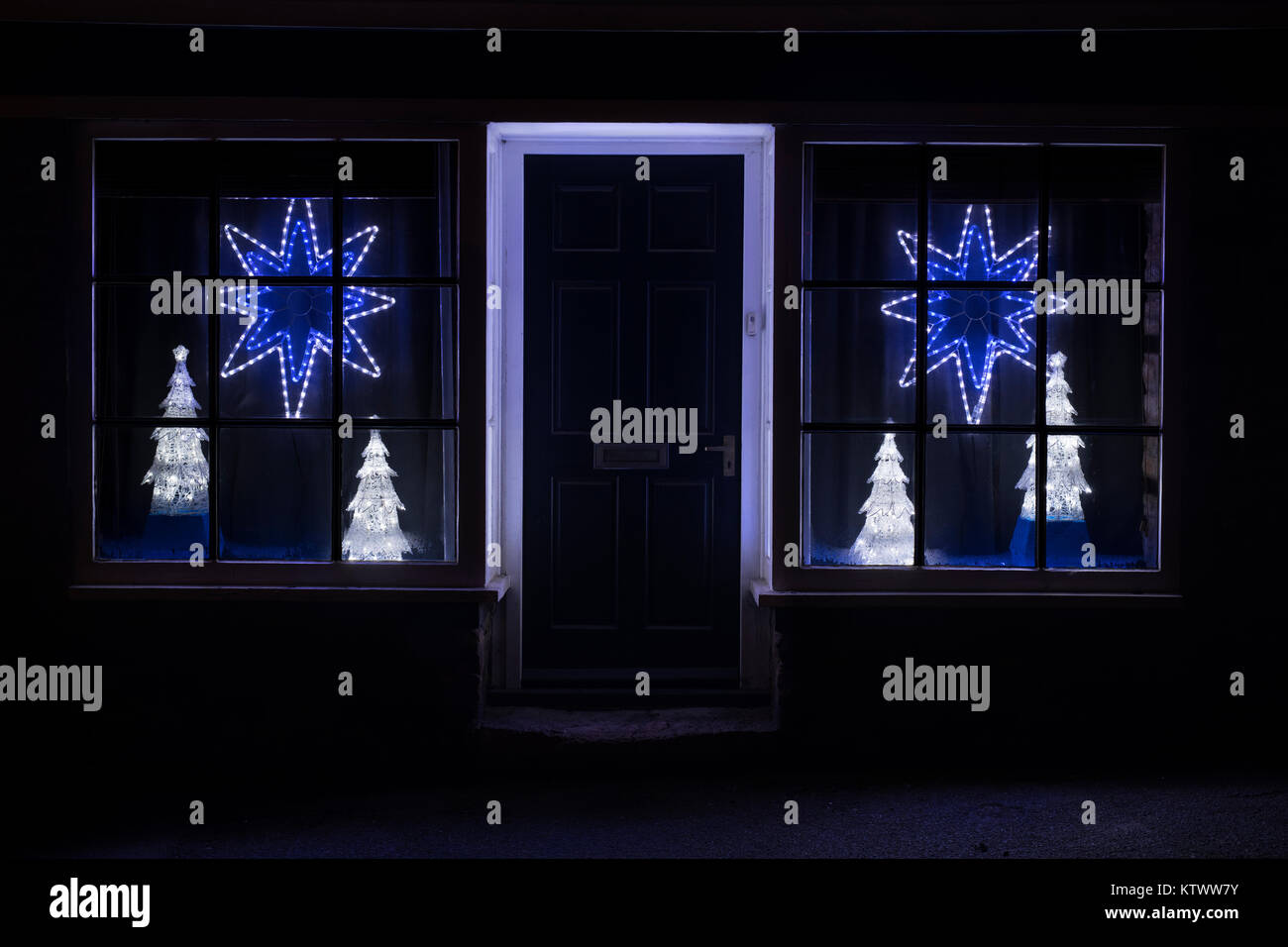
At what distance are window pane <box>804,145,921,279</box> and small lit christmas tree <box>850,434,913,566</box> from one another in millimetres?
775

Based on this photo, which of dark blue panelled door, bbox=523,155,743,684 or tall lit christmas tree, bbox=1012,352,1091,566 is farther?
dark blue panelled door, bbox=523,155,743,684

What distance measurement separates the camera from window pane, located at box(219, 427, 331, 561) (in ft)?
14.4

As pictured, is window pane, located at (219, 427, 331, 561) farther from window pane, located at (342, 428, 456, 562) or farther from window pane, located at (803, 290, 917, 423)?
window pane, located at (803, 290, 917, 423)

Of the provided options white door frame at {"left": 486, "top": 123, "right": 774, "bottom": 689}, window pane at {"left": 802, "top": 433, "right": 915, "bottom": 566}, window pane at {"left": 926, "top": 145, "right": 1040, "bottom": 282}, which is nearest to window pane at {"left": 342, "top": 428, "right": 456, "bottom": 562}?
white door frame at {"left": 486, "top": 123, "right": 774, "bottom": 689}

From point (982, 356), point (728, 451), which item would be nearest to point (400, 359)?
point (728, 451)

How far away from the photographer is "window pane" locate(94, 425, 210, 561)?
14.3 feet

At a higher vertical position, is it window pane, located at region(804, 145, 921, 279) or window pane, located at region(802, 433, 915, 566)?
window pane, located at region(804, 145, 921, 279)

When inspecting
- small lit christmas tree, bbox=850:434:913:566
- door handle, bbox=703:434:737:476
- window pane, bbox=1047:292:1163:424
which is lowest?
small lit christmas tree, bbox=850:434:913:566

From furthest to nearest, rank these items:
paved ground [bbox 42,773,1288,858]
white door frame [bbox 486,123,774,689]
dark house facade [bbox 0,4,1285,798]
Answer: white door frame [bbox 486,123,774,689]
dark house facade [bbox 0,4,1285,798]
paved ground [bbox 42,773,1288,858]

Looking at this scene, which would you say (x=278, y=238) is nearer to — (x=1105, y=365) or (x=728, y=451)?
(x=728, y=451)

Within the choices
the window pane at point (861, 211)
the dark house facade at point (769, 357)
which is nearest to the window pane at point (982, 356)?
the dark house facade at point (769, 357)

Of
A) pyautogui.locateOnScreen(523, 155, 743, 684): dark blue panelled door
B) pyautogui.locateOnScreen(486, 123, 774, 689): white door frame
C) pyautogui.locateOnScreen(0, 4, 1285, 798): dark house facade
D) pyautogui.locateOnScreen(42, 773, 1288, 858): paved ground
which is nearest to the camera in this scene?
pyautogui.locateOnScreen(42, 773, 1288, 858): paved ground

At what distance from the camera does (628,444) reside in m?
4.76

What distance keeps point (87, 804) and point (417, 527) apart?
5.79ft
